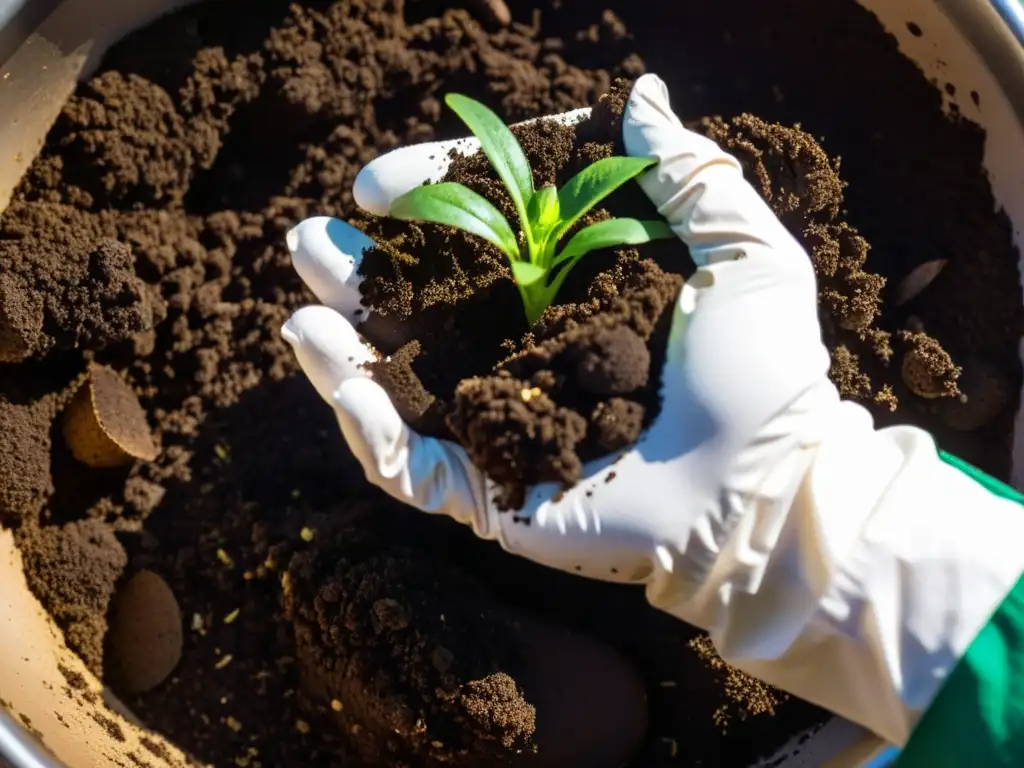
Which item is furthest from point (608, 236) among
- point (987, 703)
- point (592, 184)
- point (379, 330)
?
point (987, 703)

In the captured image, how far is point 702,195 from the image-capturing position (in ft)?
3.69

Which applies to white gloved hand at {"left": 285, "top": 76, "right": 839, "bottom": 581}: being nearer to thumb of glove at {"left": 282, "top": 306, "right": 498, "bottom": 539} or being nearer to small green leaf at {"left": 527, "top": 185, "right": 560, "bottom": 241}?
thumb of glove at {"left": 282, "top": 306, "right": 498, "bottom": 539}

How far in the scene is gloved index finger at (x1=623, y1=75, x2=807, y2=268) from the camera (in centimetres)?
112

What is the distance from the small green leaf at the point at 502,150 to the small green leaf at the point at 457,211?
3 cm

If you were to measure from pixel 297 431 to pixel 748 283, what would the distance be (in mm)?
719

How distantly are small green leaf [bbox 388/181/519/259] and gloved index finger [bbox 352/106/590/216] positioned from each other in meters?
0.09

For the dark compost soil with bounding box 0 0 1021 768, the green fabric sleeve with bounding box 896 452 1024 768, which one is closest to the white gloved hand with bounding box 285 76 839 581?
the dark compost soil with bounding box 0 0 1021 768

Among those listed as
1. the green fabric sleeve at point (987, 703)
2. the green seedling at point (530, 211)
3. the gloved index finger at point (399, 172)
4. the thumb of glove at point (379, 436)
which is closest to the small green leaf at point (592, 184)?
the green seedling at point (530, 211)

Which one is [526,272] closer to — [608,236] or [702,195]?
[608,236]

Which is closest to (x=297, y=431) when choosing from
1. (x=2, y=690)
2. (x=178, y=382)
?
(x=178, y=382)

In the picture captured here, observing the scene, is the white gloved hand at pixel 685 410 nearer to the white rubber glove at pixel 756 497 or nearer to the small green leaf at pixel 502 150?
the white rubber glove at pixel 756 497

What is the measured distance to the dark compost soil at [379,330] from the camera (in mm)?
1240

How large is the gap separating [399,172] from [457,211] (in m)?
0.17

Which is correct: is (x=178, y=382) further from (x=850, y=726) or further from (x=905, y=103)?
(x=905, y=103)
